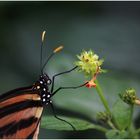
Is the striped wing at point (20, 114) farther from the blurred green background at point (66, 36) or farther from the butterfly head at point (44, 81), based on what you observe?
the blurred green background at point (66, 36)

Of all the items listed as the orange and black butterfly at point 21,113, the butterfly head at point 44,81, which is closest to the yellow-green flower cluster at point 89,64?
the orange and black butterfly at point 21,113

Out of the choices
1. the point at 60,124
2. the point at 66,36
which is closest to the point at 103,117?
the point at 60,124

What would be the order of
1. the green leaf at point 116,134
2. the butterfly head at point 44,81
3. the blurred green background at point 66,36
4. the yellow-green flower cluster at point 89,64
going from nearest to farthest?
the green leaf at point 116,134
the yellow-green flower cluster at point 89,64
the butterfly head at point 44,81
the blurred green background at point 66,36

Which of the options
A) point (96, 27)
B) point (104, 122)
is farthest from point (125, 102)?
point (96, 27)

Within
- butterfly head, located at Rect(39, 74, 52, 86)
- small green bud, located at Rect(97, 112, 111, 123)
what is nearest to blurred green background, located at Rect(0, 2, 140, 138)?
butterfly head, located at Rect(39, 74, 52, 86)

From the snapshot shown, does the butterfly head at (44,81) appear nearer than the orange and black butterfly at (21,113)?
No

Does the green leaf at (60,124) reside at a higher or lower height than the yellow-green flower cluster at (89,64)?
lower

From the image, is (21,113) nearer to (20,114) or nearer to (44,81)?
(20,114)
